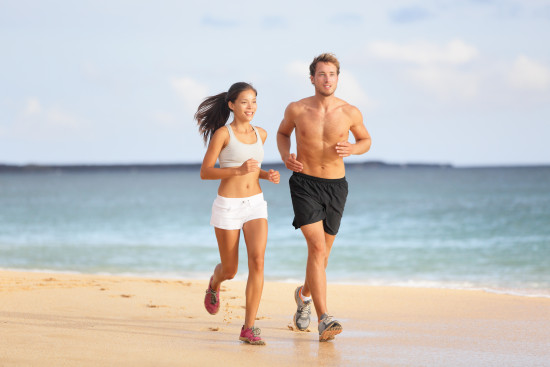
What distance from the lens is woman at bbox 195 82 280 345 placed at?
5.41m

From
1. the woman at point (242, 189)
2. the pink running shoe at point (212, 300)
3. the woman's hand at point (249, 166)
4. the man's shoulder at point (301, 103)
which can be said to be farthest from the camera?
the pink running shoe at point (212, 300)

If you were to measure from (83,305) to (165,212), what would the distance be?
33315 millimetres

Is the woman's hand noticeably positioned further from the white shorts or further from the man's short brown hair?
the man's short brown hair

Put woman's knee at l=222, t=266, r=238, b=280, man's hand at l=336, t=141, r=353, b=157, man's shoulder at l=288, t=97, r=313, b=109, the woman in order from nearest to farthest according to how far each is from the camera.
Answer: the woman → man's hand at l=336, t=141, r=353, b=157 → woman's knee at l=222, t=266, r=238, b=280 → man's shoulder at l=288, t=97, r=313, b=109

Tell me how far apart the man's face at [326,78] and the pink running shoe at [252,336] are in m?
1.92

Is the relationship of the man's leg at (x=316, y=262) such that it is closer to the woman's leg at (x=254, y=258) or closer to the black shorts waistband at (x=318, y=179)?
the black shorts waistband at (x=318, y=179)

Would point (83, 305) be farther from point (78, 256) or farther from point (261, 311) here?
point (78, 256)

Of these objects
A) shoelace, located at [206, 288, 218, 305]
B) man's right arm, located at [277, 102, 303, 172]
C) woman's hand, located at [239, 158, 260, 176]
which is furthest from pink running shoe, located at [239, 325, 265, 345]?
man's right arm, located at [277, 102, 303, 172]

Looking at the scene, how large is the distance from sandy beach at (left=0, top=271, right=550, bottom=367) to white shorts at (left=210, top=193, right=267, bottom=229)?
0.91 m

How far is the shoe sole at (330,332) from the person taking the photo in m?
5.52

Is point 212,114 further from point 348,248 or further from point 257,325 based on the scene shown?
point 348,248

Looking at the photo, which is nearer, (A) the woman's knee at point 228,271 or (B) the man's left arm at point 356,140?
(B) the man's left arm at point 356,140

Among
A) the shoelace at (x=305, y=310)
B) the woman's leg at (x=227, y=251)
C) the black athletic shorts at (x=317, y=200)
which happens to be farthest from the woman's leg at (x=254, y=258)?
the shoelace at (x=305, y=310)

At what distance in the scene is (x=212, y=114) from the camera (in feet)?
18.8
